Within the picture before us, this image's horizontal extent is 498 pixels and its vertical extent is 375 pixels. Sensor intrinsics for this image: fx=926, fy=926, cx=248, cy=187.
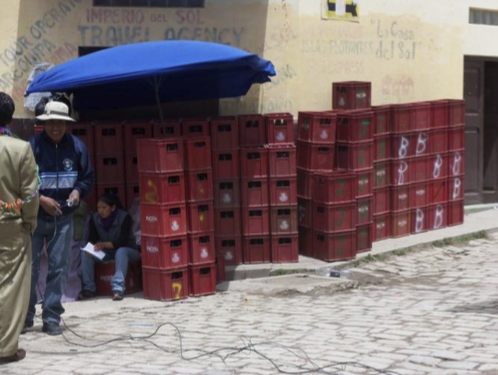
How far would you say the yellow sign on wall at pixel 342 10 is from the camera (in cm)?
1366

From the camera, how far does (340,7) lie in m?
13.8

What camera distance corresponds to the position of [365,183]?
12.5 m

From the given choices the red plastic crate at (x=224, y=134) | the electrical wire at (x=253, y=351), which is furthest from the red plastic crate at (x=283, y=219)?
the electrical wire at (x=253, y=351)

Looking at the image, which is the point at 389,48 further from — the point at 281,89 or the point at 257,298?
the point at 257,298

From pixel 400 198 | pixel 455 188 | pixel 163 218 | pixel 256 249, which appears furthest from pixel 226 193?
pixel 455 188

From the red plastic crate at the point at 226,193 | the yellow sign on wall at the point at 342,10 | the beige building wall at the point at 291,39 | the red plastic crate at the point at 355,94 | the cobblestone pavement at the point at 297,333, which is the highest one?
the yellow sign on wall at the point at 342,10

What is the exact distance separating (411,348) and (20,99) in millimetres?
6302

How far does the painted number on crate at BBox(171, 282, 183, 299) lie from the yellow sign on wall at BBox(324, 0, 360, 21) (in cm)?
538

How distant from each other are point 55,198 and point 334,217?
14.6 ft

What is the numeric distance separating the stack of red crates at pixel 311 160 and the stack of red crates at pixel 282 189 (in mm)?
503

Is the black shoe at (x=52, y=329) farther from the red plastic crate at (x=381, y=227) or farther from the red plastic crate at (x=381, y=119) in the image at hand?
the red plastic crate at (x=381, y=119)

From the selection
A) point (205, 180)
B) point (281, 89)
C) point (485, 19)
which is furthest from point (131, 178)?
point (485, 19)

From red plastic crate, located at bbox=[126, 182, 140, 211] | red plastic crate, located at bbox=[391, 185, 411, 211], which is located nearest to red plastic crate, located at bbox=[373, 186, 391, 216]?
red plastic crate, located at bbox=[391, 185, 411, 211]

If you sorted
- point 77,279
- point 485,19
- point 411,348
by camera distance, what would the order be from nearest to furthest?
1. point 411,348
2. point 77,279
3. point 485,19
